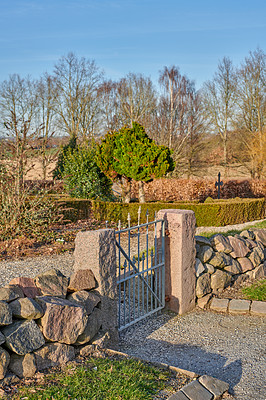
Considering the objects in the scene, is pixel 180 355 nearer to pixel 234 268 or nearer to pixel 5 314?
pixel 5 314

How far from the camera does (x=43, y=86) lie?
26.7m

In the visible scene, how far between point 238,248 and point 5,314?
4471 mm

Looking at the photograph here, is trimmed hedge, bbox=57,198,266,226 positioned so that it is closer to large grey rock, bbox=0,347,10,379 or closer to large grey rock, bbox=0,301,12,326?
large grey rock, bbox=0,301,12,326

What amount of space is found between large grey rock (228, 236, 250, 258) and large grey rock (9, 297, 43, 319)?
4087 millimetres

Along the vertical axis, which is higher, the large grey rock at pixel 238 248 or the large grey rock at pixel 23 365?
the large grey rock at pixel 238 248

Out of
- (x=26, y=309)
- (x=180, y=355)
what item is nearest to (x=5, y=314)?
(x=26, y=309)

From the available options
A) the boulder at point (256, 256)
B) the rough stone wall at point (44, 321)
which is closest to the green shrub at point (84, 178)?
the boulder at point (256, 256)

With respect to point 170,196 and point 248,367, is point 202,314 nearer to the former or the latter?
point 248,367

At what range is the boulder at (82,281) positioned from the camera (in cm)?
351

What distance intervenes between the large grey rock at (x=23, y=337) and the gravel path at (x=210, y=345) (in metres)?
1.31

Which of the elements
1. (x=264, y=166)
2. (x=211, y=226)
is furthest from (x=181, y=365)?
(x=264, y=166)

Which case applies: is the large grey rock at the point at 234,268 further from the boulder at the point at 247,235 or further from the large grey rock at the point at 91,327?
the large grey rock at the point at 91,327

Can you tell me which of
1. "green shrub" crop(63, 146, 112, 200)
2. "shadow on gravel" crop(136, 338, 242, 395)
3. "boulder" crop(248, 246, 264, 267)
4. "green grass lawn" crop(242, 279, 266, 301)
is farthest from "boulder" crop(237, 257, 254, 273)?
"green shrub" crop(63, 146, 112, 200)

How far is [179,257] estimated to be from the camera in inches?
193
